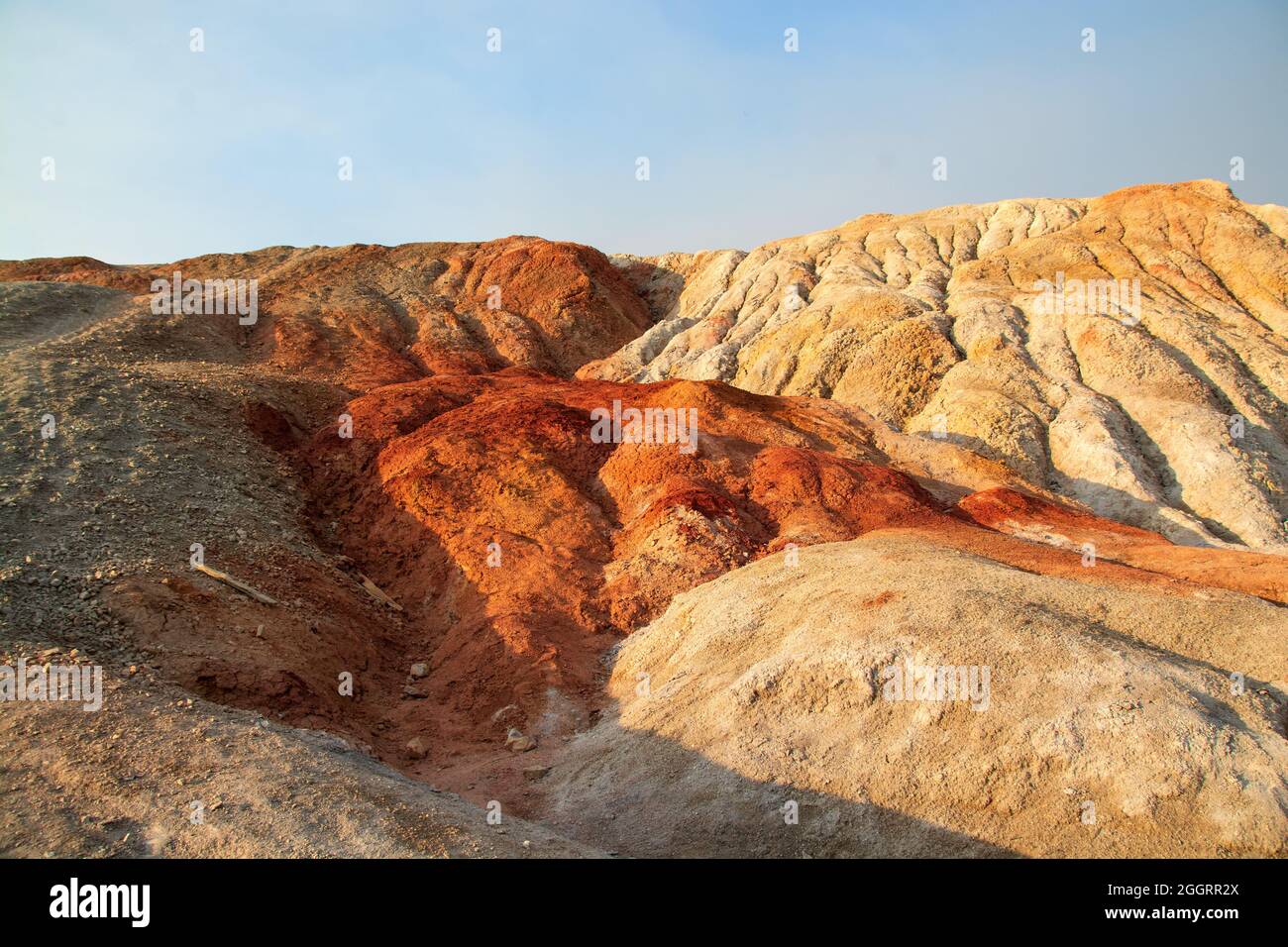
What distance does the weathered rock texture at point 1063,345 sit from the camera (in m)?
32.1

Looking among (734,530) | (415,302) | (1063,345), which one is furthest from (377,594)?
(415,302)

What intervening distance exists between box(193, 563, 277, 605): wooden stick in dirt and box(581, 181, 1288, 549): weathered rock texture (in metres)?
26.9

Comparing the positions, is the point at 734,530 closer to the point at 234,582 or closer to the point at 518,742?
the point at 518,742

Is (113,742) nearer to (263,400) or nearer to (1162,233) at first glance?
(263,400)

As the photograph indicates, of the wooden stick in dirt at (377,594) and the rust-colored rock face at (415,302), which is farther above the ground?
the rust-colored rock face at (415,302)

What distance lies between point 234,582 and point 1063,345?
36.6 m

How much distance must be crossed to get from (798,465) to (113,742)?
19551mm

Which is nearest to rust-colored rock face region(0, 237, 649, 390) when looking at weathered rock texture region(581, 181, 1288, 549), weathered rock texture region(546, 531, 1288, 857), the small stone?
weathered rock texture region(581, 181, 1288, 549)

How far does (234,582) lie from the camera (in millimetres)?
18562

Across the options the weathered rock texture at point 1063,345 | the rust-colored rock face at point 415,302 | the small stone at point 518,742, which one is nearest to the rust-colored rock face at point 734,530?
the small stone at point 518,742

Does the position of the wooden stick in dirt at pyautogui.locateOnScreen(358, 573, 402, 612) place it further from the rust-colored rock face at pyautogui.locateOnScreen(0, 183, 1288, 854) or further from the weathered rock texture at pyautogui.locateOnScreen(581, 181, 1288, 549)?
the weathered rock texture at pyautogui.locateOnScreen(581, 181, 1288, 549)

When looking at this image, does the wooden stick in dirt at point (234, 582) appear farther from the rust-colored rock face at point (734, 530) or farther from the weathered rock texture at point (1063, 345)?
the weathered rock texture at point (1063, 345)

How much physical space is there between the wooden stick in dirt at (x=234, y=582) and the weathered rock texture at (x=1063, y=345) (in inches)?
1060
